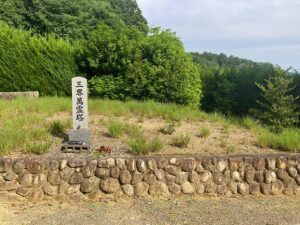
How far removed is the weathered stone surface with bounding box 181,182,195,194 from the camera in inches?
249

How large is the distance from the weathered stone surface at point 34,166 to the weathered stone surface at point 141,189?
5.16 ft

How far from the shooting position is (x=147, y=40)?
42.0ft

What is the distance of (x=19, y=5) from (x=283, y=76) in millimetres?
21513

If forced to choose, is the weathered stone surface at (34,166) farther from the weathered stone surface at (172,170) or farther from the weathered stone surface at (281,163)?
the weathered stone surface at (281,163)

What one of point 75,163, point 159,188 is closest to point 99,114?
point 75,163

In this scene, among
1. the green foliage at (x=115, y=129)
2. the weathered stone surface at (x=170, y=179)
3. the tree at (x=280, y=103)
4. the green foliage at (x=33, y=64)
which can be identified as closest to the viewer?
the weathered stone surface at (x=170, y=179)

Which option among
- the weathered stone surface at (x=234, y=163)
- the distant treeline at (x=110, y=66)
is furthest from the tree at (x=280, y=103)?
the weathered stone surface at (x=234, y=163)

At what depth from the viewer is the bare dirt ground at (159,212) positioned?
17.2 feet

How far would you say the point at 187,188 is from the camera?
249 inches

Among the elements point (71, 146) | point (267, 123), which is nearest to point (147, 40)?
point (267, 123)

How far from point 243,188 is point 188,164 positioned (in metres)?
1.07

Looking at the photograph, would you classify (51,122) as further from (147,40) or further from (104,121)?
(147,40)

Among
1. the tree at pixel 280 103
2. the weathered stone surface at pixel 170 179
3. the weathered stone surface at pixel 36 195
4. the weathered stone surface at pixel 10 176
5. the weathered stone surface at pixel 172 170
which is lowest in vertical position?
the weathered stone surface at pixel 36 195

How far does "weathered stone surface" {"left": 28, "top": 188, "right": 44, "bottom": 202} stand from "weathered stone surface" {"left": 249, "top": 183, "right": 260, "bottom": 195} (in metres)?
3.54
